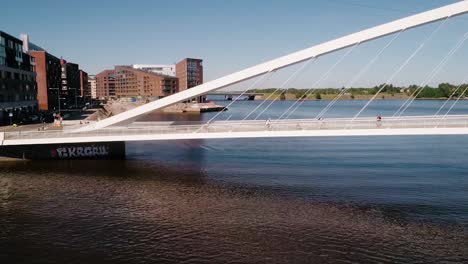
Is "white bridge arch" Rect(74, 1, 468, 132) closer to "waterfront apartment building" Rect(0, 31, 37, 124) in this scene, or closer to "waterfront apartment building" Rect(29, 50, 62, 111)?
"waterfront apartment building" Rect(0, 31, 37, 124)

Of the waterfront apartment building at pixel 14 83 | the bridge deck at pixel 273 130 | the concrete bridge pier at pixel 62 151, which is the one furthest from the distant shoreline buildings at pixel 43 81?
the bridge deck at pixel 273 130

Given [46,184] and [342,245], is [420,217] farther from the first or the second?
[46,184]

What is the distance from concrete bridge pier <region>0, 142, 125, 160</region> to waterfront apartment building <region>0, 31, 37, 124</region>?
62.9ft

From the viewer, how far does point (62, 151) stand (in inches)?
1364

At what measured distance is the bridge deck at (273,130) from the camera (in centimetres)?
2420

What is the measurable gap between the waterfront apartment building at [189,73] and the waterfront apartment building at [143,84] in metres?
7.48

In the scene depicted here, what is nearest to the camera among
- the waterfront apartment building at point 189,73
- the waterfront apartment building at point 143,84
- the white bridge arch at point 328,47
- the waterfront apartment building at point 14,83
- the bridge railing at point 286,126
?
the white bridge arch at point 328,47

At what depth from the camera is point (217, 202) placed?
74.7 ft

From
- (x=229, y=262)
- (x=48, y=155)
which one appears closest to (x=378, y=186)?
(x=229, y=262)

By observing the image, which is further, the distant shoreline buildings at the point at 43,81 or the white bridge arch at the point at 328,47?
the distant shoreline buildings at the point at 43,81

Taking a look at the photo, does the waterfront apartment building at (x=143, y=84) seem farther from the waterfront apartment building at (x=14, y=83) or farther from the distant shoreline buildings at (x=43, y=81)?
the waterfront apartment building at (x=14, y=83)

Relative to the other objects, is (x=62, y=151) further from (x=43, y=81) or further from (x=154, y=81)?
(x=154, y=81)

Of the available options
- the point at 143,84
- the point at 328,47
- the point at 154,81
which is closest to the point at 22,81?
the point at 328,47

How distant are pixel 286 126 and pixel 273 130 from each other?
997 mm
